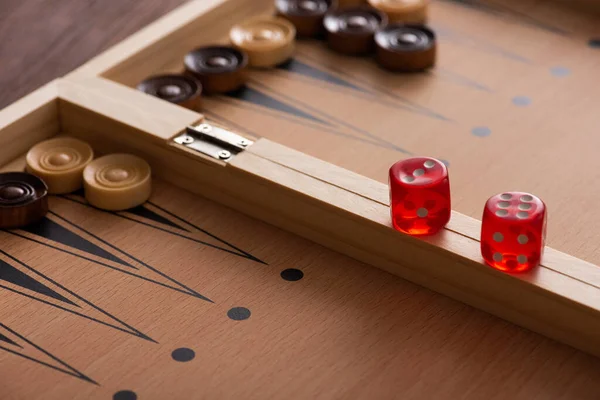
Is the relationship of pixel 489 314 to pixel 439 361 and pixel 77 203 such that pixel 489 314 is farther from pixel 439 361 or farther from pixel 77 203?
pixel 77 203

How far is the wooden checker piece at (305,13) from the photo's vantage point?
255 cm

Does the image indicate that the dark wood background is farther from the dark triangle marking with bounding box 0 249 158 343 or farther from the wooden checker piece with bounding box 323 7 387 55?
the dark triangle marking with bounding box 0 249 158 343

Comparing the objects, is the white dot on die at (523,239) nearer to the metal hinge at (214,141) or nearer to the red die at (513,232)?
the red die at (513,232)

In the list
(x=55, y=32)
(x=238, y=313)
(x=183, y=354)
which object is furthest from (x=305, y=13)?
(x=183, y=354)

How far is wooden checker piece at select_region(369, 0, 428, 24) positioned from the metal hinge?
70 centimetres

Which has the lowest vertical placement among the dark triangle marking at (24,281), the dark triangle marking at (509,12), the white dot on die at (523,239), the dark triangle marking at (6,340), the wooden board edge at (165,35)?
the dark triangle marking at (6,340)

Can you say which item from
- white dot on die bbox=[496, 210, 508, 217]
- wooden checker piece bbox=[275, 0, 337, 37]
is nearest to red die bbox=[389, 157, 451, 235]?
white dot on die bbox=[496, 210, 508, 217]

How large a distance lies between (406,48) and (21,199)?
0.98 meters

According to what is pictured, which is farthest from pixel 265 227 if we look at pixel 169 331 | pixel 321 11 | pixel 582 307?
pixel 321 11

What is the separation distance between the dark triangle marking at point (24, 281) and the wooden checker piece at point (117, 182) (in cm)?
23

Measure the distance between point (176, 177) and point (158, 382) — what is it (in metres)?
0.55

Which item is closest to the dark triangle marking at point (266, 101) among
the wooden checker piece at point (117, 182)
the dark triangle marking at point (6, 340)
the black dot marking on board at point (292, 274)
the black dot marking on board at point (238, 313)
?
the wooden checker piece at point (117, 182)

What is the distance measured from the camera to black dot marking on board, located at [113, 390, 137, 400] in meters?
1.63

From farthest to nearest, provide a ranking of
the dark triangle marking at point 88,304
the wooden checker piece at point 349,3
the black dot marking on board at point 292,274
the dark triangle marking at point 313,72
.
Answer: the wooden checker piece at point 349,3 < the dark triangle marking at point 313,72 < the black dot marking on board at point 292,274 < the dark triangle marking at point 88,304
